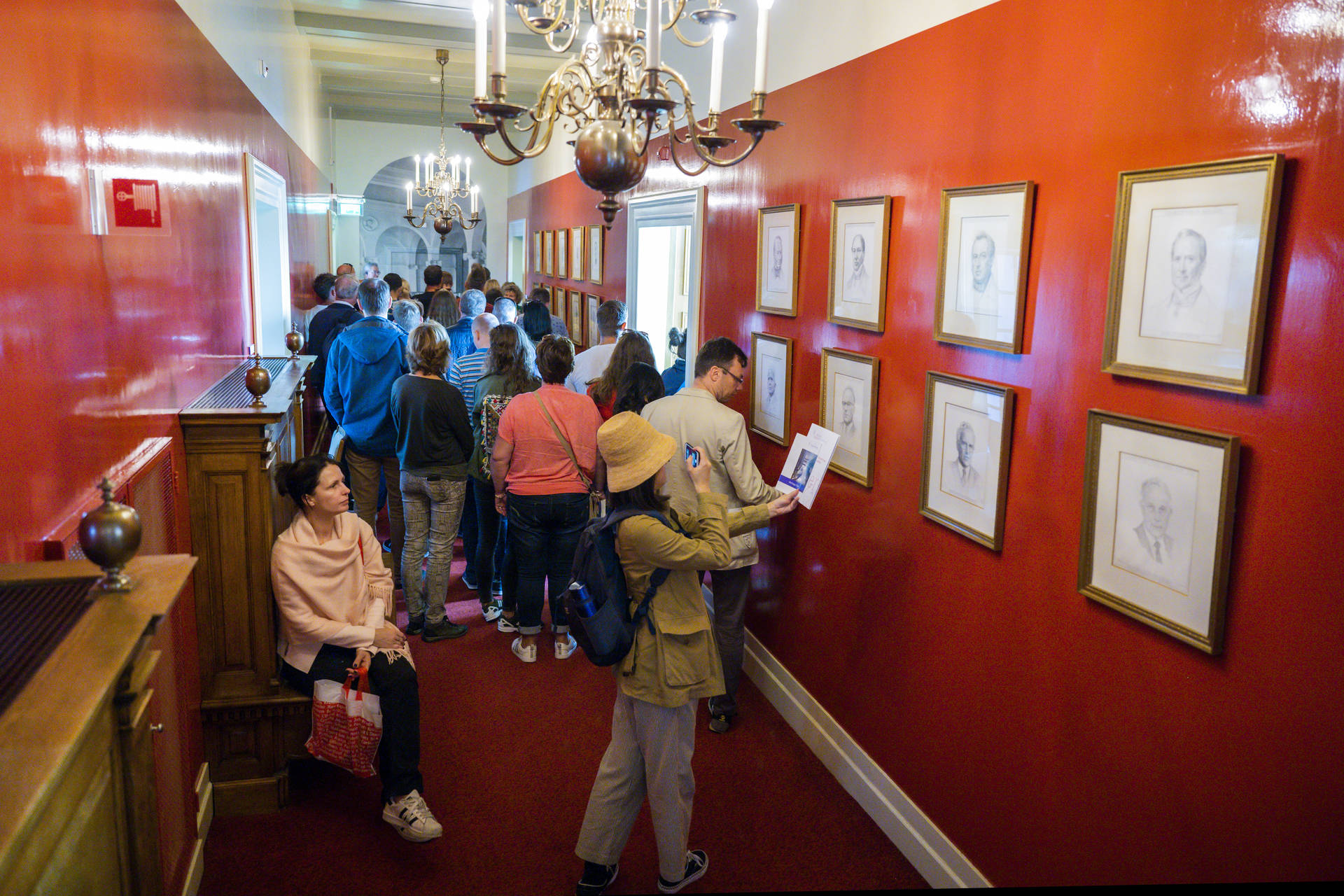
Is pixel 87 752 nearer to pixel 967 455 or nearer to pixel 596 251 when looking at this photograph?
pixel 967 455

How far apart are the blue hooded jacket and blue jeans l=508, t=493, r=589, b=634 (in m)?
1.03

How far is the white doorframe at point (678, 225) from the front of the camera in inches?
211

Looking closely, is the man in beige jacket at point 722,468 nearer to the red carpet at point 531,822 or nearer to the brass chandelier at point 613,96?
the red carpet at point 531,822

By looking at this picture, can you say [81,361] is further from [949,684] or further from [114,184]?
[949,684]

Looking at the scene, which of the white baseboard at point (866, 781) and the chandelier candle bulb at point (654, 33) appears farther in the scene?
the white baseboard at point (866, 781)

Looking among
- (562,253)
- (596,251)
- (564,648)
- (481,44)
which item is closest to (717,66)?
(481,44)

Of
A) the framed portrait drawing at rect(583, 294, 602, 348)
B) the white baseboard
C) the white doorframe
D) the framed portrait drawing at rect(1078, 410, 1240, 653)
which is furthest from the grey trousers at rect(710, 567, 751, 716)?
the framed portrait drawing at rect(583, 294, 602, 348)

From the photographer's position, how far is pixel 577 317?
912cm

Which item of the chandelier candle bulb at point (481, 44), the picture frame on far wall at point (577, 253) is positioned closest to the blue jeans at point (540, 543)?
the chandelier candle bulb at point (481, 44)

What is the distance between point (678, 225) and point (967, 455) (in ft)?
11.7

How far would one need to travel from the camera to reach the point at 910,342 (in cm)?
310

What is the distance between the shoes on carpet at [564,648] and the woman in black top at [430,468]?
599 mm

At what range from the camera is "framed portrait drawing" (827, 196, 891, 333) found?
3.26 metres

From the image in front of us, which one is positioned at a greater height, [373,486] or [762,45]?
[762,45]
